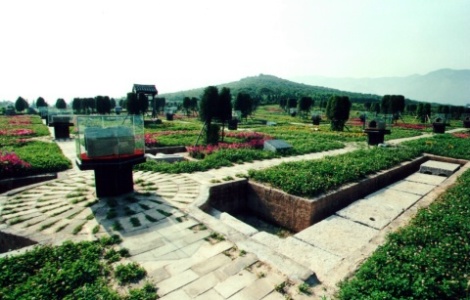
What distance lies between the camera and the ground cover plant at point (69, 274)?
366 centimetres

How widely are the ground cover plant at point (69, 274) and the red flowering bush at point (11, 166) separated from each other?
687 cm

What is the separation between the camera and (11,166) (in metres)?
9.94

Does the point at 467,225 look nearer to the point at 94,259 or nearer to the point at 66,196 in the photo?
the point at 94,259

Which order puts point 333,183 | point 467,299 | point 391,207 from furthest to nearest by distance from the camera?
point 333,183 → point 391,207 → point 467,299

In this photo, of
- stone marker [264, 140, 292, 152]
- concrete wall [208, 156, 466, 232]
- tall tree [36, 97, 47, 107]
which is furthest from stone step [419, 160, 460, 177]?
tall tree [36, 97, 47, 107]

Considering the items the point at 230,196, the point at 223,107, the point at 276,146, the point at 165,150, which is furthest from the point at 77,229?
the point at 223,107

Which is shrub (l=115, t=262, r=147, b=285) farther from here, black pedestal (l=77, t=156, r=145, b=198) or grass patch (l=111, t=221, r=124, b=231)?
black pedestal (l=77, t=156, r=145, b=198)

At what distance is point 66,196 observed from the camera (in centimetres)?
744

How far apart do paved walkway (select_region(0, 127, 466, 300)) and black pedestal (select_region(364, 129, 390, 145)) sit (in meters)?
11.5

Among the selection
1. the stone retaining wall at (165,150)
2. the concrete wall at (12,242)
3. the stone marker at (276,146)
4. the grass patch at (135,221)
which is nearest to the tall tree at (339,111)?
the stone marker at (276,146)

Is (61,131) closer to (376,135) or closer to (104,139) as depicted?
(104,139)

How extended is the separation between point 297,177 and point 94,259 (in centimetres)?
595

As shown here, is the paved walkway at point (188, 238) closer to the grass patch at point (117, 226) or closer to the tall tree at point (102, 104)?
the grass patch at point (117, 226)

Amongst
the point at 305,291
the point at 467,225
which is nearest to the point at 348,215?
the point at 467,225
